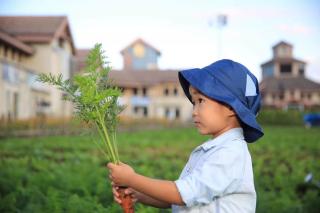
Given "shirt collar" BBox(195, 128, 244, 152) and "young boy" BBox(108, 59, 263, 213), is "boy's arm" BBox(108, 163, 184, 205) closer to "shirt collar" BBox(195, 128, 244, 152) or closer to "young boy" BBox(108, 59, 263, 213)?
"young boy" BBox(108, 59, 263, 213)

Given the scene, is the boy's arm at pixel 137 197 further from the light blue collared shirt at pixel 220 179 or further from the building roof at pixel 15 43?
the building roof at pixel 15 43

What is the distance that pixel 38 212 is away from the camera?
3.34 m

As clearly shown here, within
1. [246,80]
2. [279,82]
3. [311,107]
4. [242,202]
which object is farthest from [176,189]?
[279,82]

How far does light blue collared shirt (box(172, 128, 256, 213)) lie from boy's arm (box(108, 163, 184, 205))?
0.03 metres

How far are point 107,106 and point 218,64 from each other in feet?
1.45

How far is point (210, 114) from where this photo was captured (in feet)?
6.44

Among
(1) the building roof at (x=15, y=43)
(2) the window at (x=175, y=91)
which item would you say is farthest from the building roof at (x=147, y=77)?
(1) the building roof at (x=15, y=43)

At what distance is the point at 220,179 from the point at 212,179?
3 centimetres

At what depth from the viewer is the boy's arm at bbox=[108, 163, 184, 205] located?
1.85 m

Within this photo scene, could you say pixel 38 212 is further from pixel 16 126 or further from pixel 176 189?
pixel 16 126

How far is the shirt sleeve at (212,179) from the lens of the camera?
186cm

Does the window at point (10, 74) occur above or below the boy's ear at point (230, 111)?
above

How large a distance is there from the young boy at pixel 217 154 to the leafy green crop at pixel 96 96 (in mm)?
110

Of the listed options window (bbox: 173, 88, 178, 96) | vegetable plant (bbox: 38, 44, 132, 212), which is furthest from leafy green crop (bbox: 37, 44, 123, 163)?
window (bbox: 173, 88, 178, 96)
